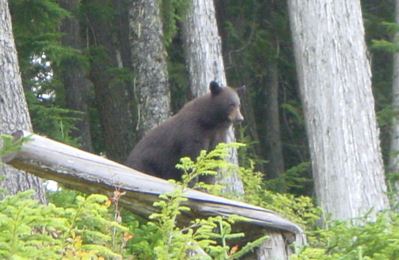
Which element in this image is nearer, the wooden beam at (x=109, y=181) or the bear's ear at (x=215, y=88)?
the wooden beam at (x=109, y=181)

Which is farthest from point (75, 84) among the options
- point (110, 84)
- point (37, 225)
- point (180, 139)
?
point (37, 225)

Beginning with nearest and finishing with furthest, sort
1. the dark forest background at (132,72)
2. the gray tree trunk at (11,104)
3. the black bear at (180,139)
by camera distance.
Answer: the gray tree trunk at (11,104) < the black bear at (180,139) < the dark forest background at (132,72)

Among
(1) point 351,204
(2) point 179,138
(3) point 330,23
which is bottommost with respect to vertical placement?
(1) point 351,204

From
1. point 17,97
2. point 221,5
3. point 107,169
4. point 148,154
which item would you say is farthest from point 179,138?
point 221,5

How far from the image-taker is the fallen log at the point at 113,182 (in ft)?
22.8

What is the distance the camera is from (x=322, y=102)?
16.9 m

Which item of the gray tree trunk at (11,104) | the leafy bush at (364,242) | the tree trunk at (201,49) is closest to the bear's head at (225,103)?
the tree trunk at (201,49)

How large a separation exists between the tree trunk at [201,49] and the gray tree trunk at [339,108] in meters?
1.71

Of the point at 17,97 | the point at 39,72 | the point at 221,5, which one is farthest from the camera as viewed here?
the point at 221,5

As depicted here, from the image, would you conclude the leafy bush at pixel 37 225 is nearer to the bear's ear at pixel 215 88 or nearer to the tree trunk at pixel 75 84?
the bear's ear at pixel 215 88

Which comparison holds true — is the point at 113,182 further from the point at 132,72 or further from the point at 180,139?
the point at 132,72

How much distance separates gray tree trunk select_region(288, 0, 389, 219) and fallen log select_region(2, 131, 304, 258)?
27.3 feet

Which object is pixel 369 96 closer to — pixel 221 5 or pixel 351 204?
pixel 351 204

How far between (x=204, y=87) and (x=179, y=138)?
3789mm
